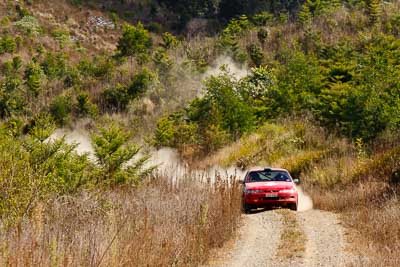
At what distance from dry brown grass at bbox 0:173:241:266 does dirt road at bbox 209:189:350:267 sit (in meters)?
0.46

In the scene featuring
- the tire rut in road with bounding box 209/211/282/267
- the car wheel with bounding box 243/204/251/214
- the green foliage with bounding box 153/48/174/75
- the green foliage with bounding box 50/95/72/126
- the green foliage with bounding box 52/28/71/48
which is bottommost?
the green foliage with bounding box 50/95/72/126

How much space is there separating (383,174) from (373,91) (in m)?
8.59

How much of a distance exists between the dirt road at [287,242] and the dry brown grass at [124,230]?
1.51 ft

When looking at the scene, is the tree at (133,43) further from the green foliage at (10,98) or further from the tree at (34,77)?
the green foliage at (10,98)

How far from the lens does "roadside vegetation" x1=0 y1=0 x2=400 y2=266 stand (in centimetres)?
841

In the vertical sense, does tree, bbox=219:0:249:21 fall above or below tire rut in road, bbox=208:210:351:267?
below

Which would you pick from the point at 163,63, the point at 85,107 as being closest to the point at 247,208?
the point at 85,107

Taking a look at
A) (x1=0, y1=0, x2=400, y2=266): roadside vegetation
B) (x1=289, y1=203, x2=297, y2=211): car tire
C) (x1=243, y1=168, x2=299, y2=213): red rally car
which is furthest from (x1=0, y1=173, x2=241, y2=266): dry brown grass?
(x1=289, y1=203, x2=297, y2=211): car tire

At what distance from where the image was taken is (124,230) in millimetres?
8141

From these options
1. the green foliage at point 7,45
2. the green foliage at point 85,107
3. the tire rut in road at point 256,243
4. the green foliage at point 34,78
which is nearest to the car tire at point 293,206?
the tire rut in road at point 256,243

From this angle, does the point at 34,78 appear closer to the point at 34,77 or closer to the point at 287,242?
the point at 34,77

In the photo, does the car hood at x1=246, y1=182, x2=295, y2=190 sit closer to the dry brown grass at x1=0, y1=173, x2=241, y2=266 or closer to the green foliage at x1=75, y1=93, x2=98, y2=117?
the dry brown grass at x1=0, y1=173, x2=241, y2=266

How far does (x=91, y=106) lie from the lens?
140 feet

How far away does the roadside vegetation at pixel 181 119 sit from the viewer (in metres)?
8.41
